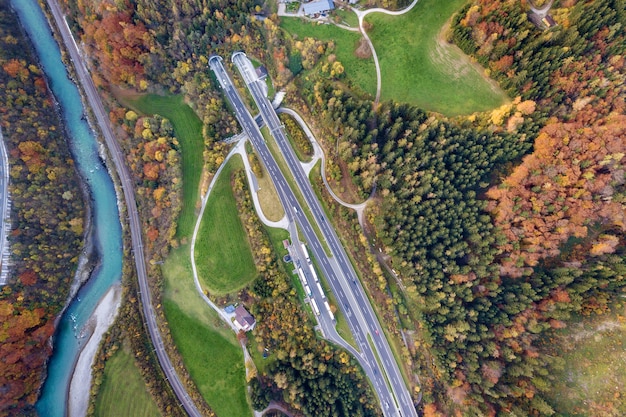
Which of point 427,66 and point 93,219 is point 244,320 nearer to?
point 93,219

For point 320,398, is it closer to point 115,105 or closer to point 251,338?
point 251,338

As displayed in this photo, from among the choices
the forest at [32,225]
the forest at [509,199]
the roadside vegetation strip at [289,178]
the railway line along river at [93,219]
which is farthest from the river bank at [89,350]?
the forest at [509,199]

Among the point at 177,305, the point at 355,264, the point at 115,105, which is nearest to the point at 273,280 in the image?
the point at 355,264

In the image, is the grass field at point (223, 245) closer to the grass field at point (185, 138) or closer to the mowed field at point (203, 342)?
the grass field at point (185, 138)

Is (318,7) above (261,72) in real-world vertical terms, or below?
above

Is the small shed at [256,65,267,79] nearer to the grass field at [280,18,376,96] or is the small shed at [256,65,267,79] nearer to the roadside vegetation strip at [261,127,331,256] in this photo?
the grass field at [280,18,376,96]

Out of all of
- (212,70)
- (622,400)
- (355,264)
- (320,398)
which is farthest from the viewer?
(212,70)

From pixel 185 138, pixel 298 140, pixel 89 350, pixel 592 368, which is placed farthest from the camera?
pixel 185 138

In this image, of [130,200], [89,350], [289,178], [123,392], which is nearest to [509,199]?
[289,178]
